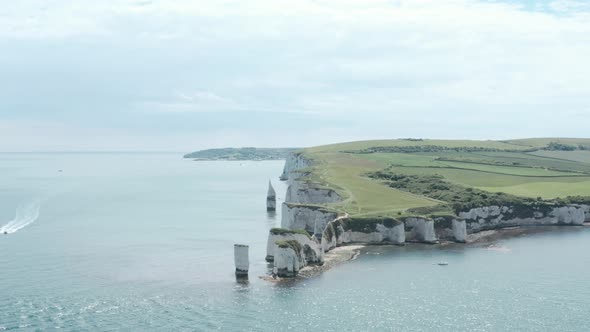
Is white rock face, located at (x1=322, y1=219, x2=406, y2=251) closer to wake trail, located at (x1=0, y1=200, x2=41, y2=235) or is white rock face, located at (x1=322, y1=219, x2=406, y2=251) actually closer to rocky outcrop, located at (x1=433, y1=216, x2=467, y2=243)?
rocky outcrop, located at (x1=433, y1=216, x2=467, y2=243)

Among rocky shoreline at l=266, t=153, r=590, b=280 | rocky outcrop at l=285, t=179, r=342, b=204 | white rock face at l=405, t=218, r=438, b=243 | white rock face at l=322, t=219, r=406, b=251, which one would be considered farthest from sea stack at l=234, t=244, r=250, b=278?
rocky outcrop at l=285, t=179, r=342, b=204

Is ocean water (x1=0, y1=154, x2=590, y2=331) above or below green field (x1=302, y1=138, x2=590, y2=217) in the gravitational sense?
below

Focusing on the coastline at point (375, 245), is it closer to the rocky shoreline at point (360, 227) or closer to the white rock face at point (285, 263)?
the rocky shoreline at point (360, 227)

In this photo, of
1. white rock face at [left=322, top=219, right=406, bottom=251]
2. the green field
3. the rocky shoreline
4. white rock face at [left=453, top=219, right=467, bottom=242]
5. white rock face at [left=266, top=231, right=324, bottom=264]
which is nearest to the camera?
the rocky shoreline

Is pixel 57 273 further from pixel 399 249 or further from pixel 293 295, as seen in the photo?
pixel 399 249

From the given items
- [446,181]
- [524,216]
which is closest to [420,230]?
[524,216]

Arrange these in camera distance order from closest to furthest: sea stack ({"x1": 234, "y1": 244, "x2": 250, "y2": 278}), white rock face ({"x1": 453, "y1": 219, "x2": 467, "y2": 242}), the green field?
sea stack ({"x1": 234, "y1": 244, "x2": 250, "y2": 278})
white rock face ({"x1": 453, "y1": 219, "x2": 467, "y2": 242})
the green field
